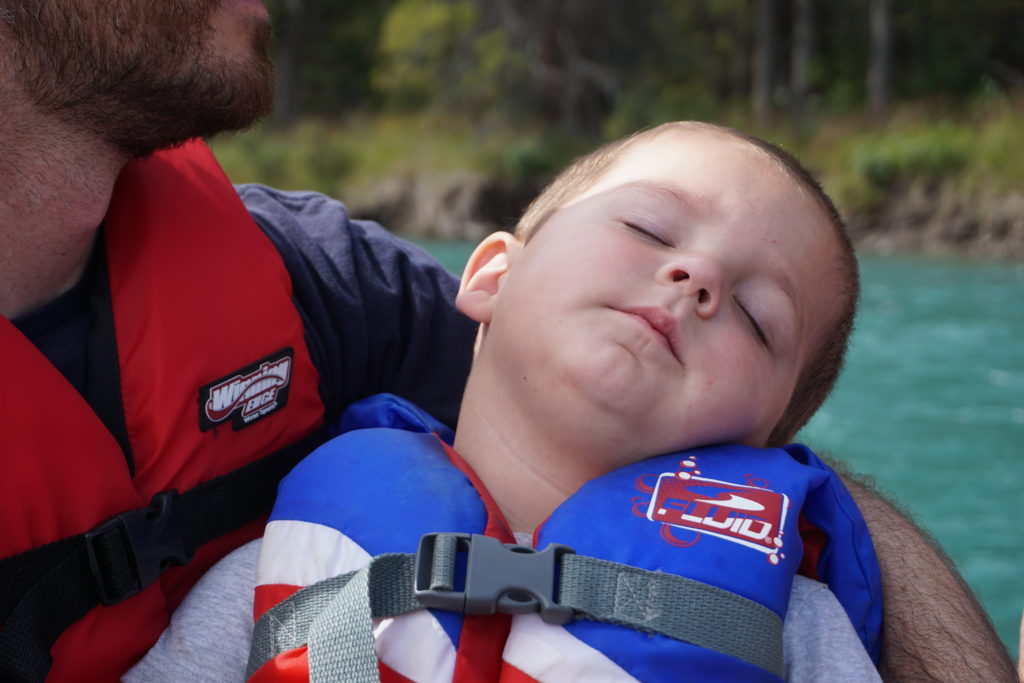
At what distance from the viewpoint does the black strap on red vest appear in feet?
4.61

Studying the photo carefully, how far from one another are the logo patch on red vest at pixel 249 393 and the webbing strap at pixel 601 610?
1.43ft

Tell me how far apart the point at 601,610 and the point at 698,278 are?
1.63ft

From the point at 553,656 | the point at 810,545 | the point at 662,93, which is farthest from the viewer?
the point at 662,93

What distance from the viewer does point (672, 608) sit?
1.35 m

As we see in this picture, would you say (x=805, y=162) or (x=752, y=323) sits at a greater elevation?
(x=752, y=323)

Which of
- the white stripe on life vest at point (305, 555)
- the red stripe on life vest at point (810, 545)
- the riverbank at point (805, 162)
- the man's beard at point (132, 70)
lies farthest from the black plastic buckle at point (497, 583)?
the riverbank at point (805, 162)

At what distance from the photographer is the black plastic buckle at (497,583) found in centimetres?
134

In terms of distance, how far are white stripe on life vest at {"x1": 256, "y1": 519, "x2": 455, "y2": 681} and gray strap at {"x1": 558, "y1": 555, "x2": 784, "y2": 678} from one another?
177 millimetres

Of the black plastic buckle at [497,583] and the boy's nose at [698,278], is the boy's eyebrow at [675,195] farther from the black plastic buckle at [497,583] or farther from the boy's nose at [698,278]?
the black plastic buckle at [497,583]

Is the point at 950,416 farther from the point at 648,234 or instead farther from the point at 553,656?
the point at 553,656

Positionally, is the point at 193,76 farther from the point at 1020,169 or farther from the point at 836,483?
the point at 1020,169

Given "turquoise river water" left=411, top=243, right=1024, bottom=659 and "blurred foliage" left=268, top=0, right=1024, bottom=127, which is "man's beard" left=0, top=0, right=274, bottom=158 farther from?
"blurred foliage" left=268, top=0, right=1024, bottom=127

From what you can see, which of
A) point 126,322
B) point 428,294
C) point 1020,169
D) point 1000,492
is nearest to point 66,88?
point 126,322

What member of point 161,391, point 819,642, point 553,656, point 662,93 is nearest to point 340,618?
point 553,656
